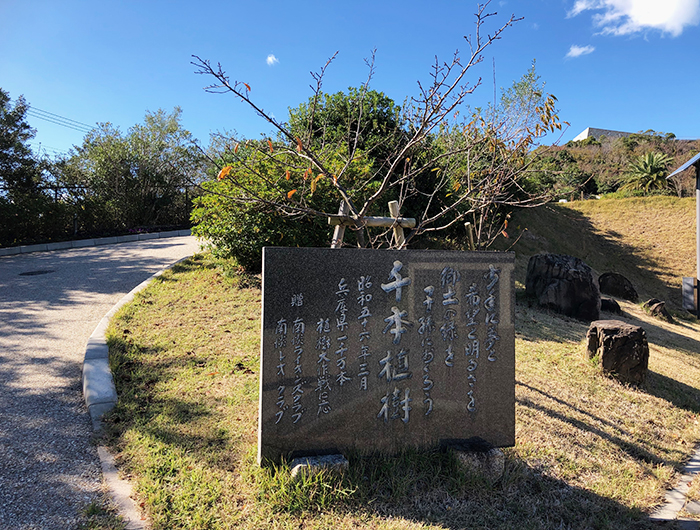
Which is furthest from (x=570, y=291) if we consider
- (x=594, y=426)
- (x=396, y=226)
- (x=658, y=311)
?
(x=396, y=226)

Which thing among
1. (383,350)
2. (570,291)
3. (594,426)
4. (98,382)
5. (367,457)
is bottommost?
(594,426)

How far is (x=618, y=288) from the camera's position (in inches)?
479

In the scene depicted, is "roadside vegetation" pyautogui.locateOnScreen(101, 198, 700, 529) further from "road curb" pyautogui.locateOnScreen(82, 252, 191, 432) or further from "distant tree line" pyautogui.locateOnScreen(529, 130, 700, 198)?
"distant tree line" pyautogui.locateOnScreen(529, 130, 700, 198)

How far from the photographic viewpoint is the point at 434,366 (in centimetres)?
306

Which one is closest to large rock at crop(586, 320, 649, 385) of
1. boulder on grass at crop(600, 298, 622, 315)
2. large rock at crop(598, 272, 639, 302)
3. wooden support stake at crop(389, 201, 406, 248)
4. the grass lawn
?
the grass lawn

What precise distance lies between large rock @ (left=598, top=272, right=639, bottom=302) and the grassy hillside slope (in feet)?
7.35

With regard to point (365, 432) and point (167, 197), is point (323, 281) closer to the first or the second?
point (365, 432)

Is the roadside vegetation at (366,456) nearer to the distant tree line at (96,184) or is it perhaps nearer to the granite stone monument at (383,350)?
the granite stone monument at (383,350)

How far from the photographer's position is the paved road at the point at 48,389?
8.13 feet

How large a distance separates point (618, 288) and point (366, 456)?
1211 centimetres

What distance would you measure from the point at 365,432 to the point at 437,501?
25.3 inches

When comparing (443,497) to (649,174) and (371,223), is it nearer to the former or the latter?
(371,223)

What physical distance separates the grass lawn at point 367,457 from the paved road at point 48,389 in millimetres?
313

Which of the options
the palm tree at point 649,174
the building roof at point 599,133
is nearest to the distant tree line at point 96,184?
the palm tree at point 649,174
